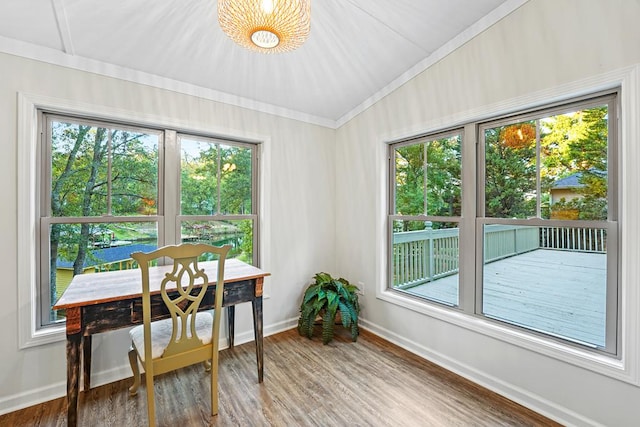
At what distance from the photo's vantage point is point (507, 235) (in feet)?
7.23

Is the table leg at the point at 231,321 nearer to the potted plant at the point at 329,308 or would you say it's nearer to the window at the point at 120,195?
the window at the point at 120,195

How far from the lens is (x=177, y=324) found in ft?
5.92

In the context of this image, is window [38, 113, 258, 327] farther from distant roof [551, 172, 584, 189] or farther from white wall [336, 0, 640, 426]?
distant roof [551, 172, 584, 189]

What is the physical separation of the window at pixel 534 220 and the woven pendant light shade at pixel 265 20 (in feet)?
5.33

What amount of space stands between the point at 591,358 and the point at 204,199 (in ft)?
10.0

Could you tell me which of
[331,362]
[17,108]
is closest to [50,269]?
[17,108]

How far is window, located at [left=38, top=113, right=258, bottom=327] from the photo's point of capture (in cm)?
211

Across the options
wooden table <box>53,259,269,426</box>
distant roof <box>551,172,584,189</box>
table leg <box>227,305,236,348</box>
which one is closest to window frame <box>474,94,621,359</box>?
distant roof <box>551,172,584,189</box>

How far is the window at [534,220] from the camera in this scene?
176cm

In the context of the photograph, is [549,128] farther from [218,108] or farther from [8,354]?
[8,354]

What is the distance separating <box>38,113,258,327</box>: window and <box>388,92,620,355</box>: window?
1964 millimetres

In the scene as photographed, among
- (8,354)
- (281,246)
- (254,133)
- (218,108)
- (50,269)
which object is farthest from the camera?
(281,246)

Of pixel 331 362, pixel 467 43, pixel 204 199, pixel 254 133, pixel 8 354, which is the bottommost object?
pixel 331 362

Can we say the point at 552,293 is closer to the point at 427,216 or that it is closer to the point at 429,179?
the point at 427,216
